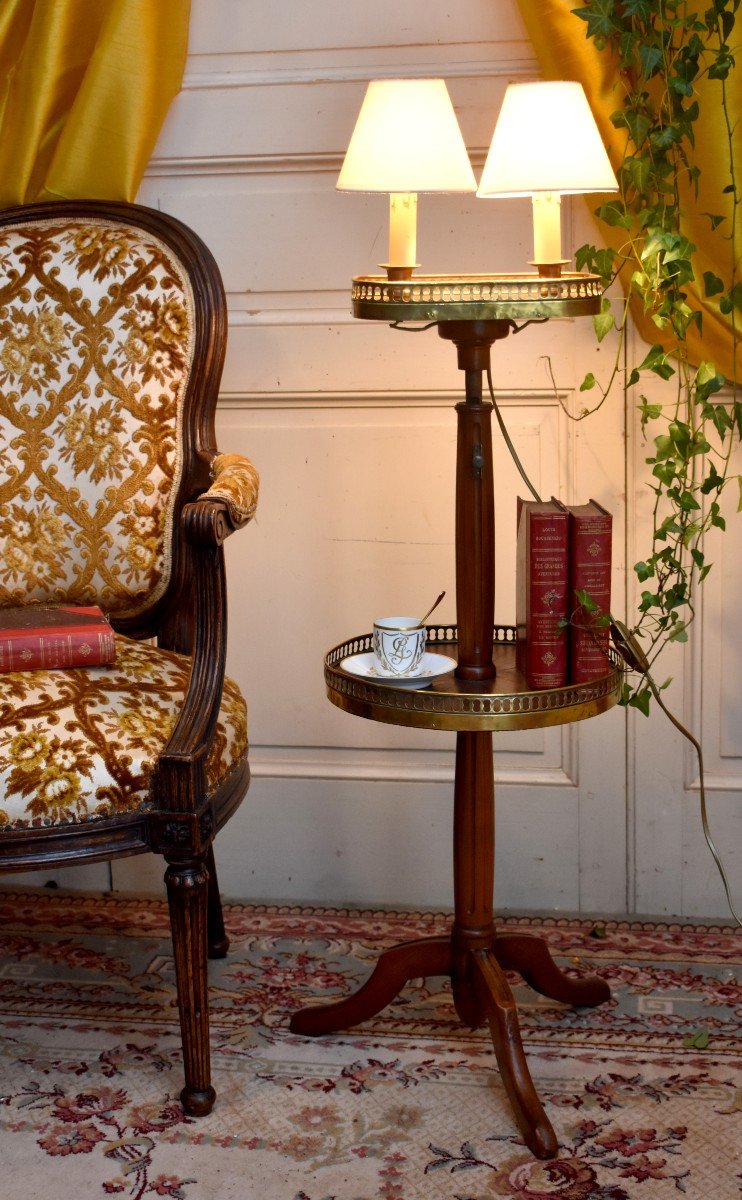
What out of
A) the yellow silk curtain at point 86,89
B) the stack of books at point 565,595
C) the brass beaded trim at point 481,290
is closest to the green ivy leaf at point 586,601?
the stack of books at point 565,595

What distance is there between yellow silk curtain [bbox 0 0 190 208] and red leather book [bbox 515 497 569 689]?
0.96 m

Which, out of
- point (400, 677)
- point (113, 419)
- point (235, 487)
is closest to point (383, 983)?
point (400, 677)

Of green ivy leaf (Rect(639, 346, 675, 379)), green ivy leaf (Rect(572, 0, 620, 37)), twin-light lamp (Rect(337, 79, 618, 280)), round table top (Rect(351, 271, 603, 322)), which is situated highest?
green ivy leaf (Rect(572, 0, 620, 37))

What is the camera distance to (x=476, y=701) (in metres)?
1.55

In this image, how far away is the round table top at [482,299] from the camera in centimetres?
153

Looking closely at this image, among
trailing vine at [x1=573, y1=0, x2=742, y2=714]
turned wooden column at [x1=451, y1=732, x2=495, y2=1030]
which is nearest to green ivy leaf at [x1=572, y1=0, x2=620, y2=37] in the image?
trailing vine at [x1=573, y1=0, x2=742, y2=714]

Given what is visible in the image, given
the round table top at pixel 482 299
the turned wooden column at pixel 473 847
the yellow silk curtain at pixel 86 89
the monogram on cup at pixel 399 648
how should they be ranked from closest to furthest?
1. the round table top at pixel 482 299
2. the monogram on cup at pixel 399 648
3. the turned wooden column at pixel 473 847
4. the yellow silk curtain at pixel 86 89

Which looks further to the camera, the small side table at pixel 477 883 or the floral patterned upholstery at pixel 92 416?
the floral patterned upholstery at pixel 92 416

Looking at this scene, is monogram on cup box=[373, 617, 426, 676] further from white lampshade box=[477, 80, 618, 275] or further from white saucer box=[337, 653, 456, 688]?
white lampshade box=[477, 80, 618, 275]

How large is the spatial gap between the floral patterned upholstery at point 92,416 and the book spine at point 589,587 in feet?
1.99

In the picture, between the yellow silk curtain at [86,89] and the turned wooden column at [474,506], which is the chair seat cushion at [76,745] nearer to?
the turned wooden column at [474,506]

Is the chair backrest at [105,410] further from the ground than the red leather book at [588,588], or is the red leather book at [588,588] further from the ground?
the chair backrest at [105,410]

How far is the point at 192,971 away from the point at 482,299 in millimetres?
886

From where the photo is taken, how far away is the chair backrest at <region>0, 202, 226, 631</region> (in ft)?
6.24
